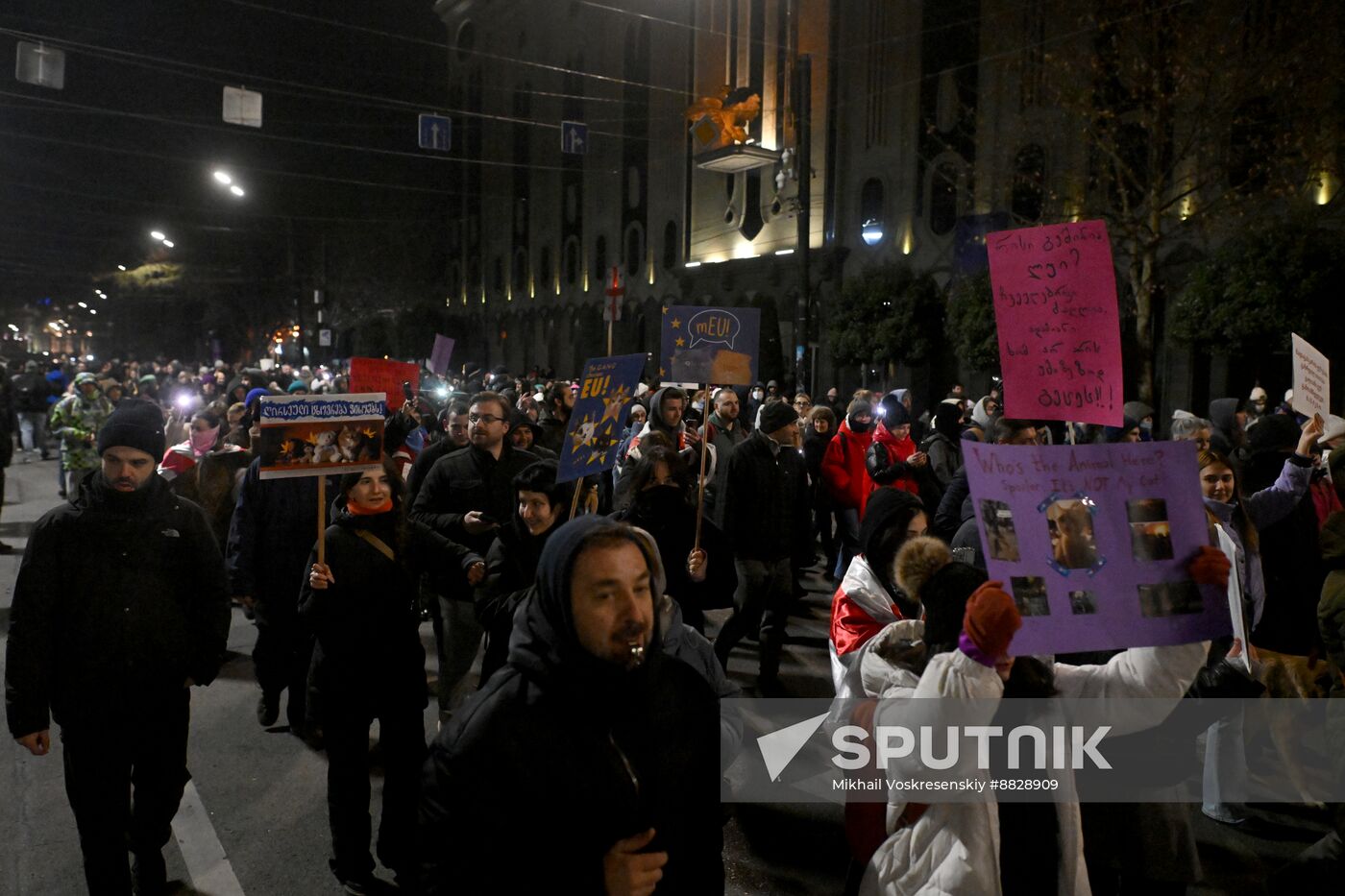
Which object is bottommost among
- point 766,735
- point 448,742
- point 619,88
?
point 766,735

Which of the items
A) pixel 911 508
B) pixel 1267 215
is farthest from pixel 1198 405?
pixel 911 508

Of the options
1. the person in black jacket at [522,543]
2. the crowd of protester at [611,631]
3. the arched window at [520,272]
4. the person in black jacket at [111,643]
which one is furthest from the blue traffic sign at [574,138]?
the arched window at [520,272]

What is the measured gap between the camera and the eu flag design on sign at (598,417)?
5.51 m

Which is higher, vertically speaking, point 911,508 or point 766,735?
point 911,508

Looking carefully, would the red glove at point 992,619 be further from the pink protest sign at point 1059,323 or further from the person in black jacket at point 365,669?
the person in black jacket at point 365,669

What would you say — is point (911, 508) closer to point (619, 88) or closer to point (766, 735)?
point (766, 735)

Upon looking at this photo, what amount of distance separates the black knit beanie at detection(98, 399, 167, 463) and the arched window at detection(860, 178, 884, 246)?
86.8 feet

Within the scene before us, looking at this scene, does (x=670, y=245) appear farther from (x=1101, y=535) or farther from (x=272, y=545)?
(x=1101, y=535)

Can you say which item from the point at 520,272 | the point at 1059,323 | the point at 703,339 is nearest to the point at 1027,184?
the point at 703,339

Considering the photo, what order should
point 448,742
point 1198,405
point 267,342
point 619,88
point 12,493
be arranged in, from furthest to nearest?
point 267,342 → point 619,88 → point 1198,405 → point 12,493 → point 448,742

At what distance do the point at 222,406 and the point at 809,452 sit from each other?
20.1 ft

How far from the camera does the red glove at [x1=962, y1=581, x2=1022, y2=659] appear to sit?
2.73 meters

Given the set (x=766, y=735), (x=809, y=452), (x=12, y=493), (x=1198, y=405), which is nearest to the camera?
(x=766, y=735)

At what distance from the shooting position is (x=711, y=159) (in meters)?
26.0
